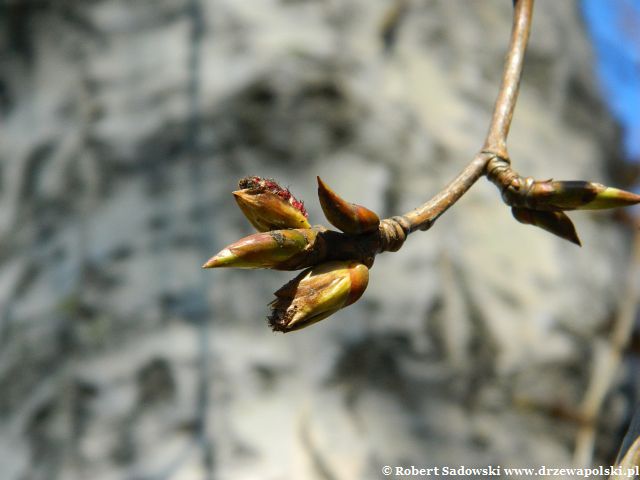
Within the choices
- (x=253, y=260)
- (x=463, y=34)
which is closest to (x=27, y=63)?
(x=463, y=34)

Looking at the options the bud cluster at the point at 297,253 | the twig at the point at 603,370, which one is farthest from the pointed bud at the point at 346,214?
the twig at the point at 603,370

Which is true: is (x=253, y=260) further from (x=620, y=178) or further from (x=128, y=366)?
(x=620, y=178)

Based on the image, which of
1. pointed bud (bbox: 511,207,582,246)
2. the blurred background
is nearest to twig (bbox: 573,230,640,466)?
the blurred background

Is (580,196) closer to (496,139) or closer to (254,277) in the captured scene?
(496,139)

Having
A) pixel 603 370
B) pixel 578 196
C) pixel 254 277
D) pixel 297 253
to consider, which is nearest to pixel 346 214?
pixel 297 253

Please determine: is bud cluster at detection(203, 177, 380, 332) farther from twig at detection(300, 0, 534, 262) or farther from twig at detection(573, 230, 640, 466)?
twig at detection(573, 230, 640, 466)
